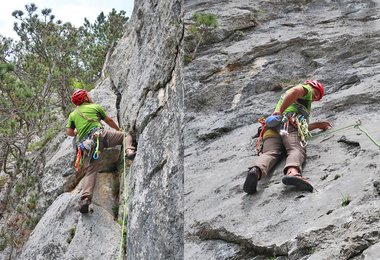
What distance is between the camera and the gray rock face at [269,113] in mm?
4309

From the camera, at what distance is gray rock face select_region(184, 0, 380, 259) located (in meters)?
4.31

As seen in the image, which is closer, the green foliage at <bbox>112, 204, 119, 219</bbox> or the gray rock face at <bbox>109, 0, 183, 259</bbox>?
the gray rock face at <bbox>109, 0, 183, 259</bbox>

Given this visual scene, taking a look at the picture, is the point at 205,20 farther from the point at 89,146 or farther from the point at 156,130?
the point at 89,146

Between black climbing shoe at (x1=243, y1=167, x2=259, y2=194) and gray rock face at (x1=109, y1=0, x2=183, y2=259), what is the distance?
128 cm

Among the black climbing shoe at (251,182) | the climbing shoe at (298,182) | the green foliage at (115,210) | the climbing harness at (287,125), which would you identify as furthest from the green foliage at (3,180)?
the climbing shoe at (298,182)

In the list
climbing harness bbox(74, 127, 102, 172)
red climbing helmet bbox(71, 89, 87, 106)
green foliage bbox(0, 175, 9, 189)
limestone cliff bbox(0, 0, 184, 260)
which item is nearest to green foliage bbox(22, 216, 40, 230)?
limestone cliff bbox(0, 0, 184, 260)

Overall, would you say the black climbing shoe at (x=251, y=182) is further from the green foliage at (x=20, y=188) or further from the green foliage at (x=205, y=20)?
the green foliage at (x=20, y=188)

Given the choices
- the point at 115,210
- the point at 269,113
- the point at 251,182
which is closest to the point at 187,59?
the point at 269,113

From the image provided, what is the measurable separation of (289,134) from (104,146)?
4358 millimetres

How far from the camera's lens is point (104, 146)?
30.2 ft

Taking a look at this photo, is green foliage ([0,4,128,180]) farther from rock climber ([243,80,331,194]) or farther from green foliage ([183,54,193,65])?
rock climber ([243,80,331,194])

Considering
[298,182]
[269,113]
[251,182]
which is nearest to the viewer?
[298,182]

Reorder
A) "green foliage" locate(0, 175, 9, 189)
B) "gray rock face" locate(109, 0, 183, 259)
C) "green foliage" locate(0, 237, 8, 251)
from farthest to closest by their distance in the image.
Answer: "green foliage" locate(0, 175, 9, 189) → "green foliage" locate(0, 237, 8, 251) → "gray rock face" locate(109, 0, 183, 259)

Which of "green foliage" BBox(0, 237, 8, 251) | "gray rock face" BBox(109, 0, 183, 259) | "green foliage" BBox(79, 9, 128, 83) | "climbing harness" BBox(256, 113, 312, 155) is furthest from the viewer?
"green foliage" BBox(79, 9, 128, 83)
